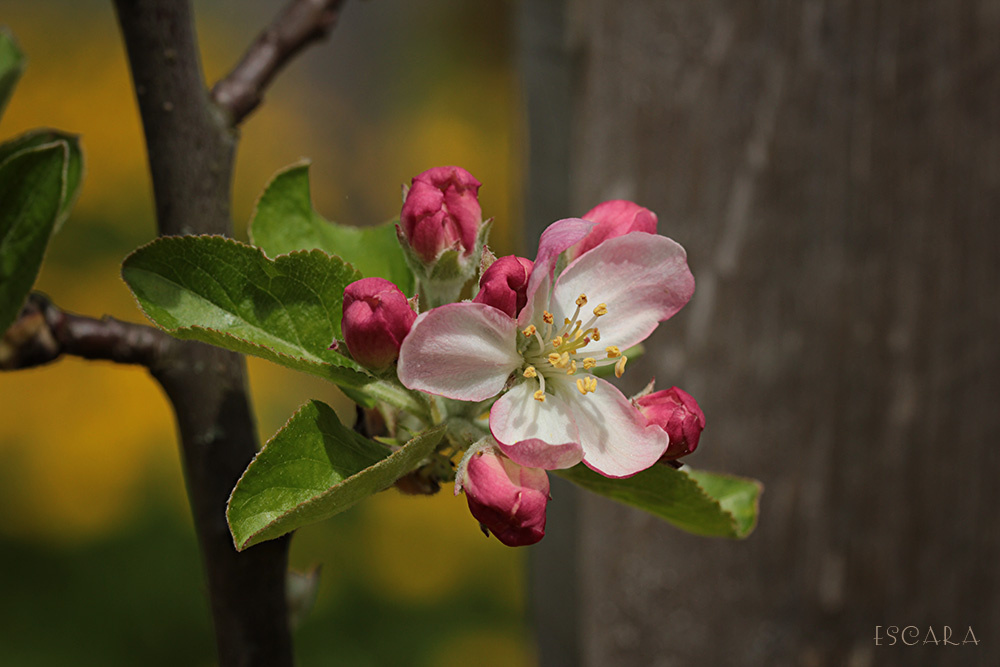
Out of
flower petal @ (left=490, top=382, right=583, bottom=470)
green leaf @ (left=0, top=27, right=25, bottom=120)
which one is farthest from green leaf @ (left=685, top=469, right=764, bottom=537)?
green leaf @ (left=0, top=27, right=25, bottom=120)

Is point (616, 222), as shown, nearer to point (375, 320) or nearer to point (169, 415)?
point (375, 320)

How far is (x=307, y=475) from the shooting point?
384mm

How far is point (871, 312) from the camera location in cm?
107

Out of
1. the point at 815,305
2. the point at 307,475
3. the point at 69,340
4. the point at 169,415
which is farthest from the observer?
the point at 169,415

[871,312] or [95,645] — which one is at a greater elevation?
[871,312]

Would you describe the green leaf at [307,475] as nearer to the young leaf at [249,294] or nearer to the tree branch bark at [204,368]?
the young leaf at [249,294]

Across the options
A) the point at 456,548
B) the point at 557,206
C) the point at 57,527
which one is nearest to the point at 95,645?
the point at 57,527

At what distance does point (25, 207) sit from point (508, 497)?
1.11ft

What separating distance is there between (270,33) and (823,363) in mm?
805

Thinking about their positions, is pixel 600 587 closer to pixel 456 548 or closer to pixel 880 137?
pixel 880 137

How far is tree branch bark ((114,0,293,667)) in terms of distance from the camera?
479 millimetres

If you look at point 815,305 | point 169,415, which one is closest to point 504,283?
point 815,305

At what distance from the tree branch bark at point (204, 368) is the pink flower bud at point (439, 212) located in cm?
14

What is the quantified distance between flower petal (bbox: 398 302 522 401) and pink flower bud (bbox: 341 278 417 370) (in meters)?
0.01
